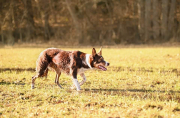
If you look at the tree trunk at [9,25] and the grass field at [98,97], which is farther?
the tree trunk at [9,25]

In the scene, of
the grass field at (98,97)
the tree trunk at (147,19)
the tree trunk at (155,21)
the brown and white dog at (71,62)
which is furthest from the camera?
the tree trunk at (155,21)

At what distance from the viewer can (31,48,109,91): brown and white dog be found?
7953mm

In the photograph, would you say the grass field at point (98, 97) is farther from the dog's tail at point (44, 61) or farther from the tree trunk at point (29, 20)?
the tree trunk at point (29, 20)

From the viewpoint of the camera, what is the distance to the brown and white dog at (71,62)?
26.1 feet

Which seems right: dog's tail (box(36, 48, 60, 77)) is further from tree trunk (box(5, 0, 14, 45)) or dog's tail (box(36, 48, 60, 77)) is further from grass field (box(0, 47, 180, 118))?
tree trunk (box(5, 0, 14, 45))

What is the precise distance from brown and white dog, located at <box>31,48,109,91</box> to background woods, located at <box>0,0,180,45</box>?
2118 cm

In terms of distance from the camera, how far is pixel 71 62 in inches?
318

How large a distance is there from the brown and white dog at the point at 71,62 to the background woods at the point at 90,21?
2118cm

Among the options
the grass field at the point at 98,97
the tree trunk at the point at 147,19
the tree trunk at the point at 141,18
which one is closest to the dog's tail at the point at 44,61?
the grass field at the point at 98,97

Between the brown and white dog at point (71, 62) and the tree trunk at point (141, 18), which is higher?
the tree trunk at point (141, 18)

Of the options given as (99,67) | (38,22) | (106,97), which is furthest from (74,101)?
(38,22)

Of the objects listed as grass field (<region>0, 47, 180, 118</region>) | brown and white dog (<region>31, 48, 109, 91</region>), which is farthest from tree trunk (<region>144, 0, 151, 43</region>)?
brown and white dog (<region>31, 48, 109, 91</region>)

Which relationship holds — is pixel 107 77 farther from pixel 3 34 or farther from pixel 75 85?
pixel 3 34

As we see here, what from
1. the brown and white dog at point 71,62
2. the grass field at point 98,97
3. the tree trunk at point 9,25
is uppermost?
the tree trunk at point 9,25
